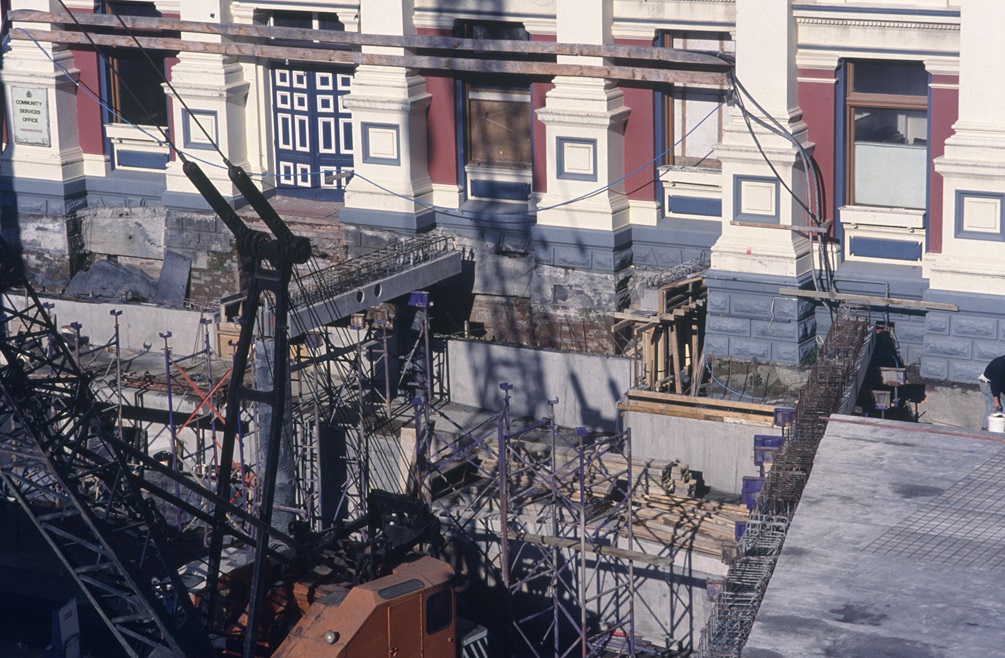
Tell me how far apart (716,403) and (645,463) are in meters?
1.44

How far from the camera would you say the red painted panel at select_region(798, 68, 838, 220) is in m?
30.3

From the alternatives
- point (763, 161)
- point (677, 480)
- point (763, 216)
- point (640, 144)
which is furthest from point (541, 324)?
point (763, 161)

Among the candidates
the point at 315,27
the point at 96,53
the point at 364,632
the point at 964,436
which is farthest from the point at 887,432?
the point at 96,53

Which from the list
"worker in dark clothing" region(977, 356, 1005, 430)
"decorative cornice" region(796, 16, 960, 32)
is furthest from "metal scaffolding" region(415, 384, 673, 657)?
"decorative cornice" region(796, 16, 960, 32)

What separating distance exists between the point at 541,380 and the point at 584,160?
3.73m

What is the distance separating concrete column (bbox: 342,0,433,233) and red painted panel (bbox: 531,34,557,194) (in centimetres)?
199

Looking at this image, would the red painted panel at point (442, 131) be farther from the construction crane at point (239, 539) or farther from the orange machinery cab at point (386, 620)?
the orange machinery cab at point (386, 620)

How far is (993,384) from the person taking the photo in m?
28.6

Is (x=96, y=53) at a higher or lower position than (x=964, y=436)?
higher

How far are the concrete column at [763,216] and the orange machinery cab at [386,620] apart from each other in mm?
7211

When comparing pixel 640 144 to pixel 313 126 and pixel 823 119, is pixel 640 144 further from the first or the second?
pixel 313 126

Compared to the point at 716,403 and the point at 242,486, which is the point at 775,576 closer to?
the point at 716,403

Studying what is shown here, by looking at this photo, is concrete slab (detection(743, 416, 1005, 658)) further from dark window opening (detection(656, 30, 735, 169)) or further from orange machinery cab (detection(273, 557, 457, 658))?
dark window opening (detection(656, 30, 735, 169))

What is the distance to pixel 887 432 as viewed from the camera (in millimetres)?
25297
